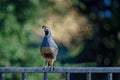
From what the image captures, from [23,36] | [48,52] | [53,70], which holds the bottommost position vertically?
[53,70]

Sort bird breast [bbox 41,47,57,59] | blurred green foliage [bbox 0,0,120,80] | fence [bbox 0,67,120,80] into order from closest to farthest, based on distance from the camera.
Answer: fence [bbox 0,67,120,80] < bird breast [bbox 41,47,57,59] < blurred green foliage [bbox 0,0,120,80]

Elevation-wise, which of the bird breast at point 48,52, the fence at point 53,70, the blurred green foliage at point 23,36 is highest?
Answer: the blurred green foliage at point 23,36

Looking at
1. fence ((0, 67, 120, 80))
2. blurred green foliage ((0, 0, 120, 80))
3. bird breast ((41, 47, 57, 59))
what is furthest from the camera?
blurred green foliage ((0, 0, 120, 80))

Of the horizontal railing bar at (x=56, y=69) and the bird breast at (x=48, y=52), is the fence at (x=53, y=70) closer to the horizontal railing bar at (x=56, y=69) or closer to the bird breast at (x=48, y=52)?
the horizontal railing bar at (x=56, y=69)

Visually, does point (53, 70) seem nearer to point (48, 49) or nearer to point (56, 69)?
point (56, 69)

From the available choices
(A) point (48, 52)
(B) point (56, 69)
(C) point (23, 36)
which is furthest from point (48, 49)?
(C) point (23, 36)

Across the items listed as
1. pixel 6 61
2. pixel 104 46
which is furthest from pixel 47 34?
pixel 104 46

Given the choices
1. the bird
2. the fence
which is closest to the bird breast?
the bird

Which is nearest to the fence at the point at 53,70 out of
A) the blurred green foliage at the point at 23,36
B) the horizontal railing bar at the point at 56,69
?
the horizontal railing bar at the point at 56,69

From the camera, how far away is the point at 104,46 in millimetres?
9586

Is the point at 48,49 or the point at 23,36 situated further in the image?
the point at 23,36

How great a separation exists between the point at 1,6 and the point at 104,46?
249 cm

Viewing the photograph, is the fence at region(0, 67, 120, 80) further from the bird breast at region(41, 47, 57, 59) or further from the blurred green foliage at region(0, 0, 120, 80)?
the blurred green foliage at region(0, 0, 120, 80)

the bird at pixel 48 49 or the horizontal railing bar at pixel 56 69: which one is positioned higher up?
the bird at pixel 48 49
